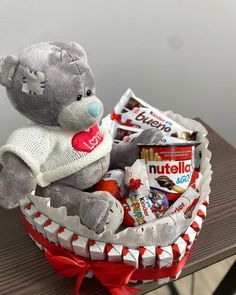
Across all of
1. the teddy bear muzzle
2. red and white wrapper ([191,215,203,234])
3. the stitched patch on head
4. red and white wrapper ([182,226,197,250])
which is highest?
the stitched patch on head

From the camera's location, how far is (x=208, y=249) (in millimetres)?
598

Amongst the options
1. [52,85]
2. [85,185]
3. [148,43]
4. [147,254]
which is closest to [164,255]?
[147,254]

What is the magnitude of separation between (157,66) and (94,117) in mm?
454

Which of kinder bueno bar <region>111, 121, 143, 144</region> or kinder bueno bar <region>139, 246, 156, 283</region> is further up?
kinder bueno bar <region>111, 121, 143, 144</region>

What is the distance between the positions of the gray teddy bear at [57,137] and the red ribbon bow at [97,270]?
5 cm

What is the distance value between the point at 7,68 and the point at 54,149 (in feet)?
0.37

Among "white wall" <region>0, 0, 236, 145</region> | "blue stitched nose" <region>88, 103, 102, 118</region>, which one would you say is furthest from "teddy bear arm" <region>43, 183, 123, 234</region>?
"white wall" <region>0, 0, 236, 145</region>

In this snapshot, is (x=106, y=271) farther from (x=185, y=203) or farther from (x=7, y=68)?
(x=7, y=68)

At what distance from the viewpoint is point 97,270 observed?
518mm

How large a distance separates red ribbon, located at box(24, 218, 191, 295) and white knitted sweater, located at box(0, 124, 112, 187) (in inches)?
3.7

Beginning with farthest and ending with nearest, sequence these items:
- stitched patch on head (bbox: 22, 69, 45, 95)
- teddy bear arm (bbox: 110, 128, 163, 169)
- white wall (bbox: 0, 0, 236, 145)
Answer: white wall (bbox: 0, 0, 236, 145)
teddy bear arm (bbox: 110, 128, 163, 169)
stitched patch on head (bbox: 22, 69, 45, 95)

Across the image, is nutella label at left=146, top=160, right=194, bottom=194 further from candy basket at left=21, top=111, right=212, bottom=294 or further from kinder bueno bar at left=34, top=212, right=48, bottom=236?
kinder bueno bar at left=34, top=212, right=48, bottom=236

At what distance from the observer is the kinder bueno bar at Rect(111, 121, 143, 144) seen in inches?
26.7

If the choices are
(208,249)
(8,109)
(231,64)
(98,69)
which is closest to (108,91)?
(98,69)
